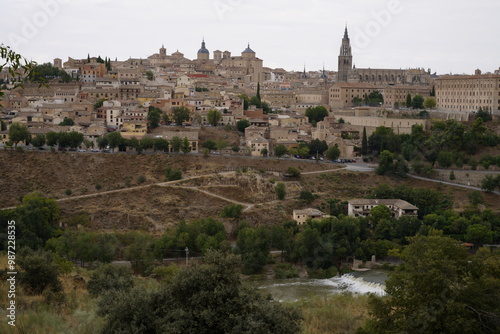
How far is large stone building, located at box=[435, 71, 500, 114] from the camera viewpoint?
118ft

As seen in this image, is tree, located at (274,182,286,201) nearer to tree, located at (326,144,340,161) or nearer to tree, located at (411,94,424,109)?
tree, located at (326,144,340,161)

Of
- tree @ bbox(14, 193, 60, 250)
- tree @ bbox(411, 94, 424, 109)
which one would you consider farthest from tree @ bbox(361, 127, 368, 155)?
tree @ bbox(14, 193, 60, 250)

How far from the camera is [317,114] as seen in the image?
131 ft

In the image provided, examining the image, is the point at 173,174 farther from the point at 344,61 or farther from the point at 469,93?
the point at 344,61

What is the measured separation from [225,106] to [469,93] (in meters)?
15.0

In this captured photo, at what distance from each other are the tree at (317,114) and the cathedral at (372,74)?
591 inches

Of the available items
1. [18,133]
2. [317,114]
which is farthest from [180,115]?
[317,114]

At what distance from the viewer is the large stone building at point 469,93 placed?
118 ft

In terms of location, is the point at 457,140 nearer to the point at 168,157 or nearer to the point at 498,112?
the point at 498,112

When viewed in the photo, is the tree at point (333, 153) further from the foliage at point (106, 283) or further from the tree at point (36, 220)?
the foliage at point (106, 283)

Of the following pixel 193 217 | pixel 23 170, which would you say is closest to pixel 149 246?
pixel 193 217

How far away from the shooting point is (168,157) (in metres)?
29.8

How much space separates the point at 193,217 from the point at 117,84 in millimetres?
19065

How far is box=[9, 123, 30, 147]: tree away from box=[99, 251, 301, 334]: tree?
81.2ft
